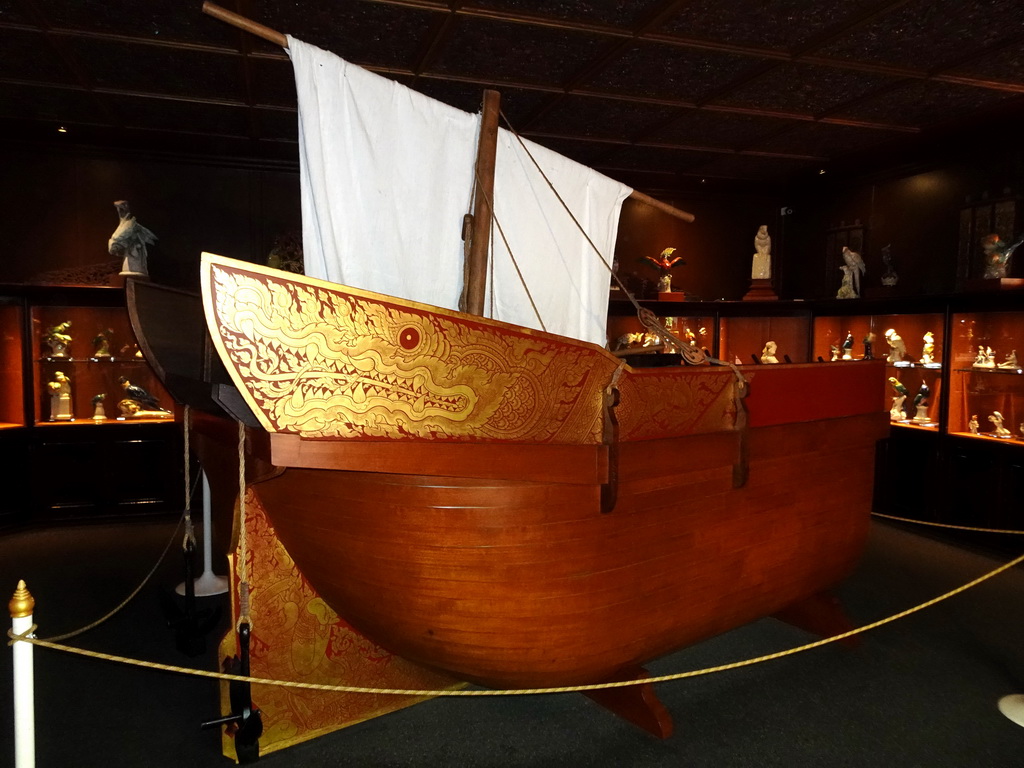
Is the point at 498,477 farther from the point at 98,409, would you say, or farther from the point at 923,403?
the point at 923,403

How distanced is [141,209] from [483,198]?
3.86 m

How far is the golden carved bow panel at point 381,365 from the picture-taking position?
1.47m

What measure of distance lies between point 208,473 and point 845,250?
5.31 meters

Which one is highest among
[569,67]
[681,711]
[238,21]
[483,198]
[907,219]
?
[569,67]

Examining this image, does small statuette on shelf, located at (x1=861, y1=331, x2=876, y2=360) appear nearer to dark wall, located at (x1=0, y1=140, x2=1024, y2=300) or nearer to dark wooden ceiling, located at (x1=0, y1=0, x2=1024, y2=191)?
dark wall, located at (x1=0, y1=140, x2=1024, y2=300)

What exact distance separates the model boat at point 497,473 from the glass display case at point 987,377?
2.85 metres

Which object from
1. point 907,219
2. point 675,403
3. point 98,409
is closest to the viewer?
point 675,403

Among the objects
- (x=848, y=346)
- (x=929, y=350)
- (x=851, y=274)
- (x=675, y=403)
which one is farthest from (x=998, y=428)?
(x=675, y=403)

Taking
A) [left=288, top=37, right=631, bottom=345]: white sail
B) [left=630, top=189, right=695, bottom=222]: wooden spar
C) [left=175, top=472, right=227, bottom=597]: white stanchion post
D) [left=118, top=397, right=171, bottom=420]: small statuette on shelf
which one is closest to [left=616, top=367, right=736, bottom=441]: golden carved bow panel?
[left=288, top=37, right=631, bottom=345]: white sail

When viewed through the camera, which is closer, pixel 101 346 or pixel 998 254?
pixel 998 254

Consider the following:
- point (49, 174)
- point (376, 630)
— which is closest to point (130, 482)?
point (49, 174)

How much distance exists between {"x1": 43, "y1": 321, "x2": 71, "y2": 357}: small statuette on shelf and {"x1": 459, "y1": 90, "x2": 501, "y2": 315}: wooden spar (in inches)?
148

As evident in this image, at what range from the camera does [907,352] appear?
536cm

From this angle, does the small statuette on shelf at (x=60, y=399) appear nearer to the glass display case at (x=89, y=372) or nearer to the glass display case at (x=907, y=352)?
the glass display case at (x=89, y=372)
